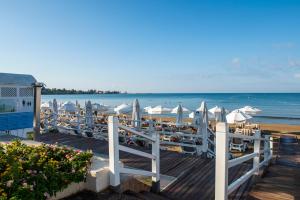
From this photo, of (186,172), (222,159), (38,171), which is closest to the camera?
(222,159)

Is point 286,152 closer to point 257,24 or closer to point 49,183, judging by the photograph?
point 257,24

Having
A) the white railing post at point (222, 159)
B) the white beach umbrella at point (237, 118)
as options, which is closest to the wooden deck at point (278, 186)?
the white railing post at point (222, 159)

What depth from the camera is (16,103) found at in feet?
31.0

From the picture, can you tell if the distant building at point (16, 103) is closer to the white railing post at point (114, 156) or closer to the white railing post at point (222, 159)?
the white railing post at point (114, 156)

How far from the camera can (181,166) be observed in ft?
21.1

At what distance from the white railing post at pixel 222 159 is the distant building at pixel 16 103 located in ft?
25.9

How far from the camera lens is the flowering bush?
2.90 meters

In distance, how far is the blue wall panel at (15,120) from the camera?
905 cm

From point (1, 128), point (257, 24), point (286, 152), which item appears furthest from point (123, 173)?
point (257, 24)

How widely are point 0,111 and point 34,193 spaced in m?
7.43

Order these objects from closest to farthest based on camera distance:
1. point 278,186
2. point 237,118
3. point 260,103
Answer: point 278,186
point 237,118
point 260,103

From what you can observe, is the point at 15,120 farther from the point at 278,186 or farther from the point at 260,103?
the point at 260,103

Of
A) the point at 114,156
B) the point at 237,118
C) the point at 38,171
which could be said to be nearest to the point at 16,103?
the point at 38,171

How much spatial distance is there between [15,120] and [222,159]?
8.83 m
